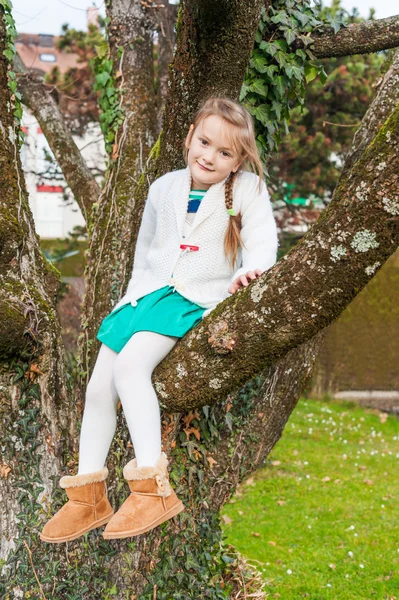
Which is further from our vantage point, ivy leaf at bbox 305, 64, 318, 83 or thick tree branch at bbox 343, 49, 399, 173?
ivy leaf at bbox 305, 64, 318, 83

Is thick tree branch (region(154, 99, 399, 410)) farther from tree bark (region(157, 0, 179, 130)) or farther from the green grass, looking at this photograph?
tree bark (region(157, 0, 179, 130))

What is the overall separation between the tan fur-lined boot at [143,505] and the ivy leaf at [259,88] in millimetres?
1716

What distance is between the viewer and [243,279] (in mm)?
2201

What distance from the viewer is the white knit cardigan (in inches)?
95.3

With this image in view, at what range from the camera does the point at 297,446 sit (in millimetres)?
7477

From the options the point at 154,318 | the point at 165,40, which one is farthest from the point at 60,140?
the point at 154,318

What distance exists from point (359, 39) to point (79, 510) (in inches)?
99.1

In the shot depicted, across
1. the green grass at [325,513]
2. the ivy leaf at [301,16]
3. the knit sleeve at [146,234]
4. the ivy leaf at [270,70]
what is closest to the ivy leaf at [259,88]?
the ivy leaf at [270,70]

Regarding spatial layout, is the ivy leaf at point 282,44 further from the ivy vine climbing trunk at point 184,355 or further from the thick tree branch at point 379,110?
the thick tree branch at point 379,110

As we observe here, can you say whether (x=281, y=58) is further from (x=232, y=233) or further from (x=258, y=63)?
(x=232, y=233)

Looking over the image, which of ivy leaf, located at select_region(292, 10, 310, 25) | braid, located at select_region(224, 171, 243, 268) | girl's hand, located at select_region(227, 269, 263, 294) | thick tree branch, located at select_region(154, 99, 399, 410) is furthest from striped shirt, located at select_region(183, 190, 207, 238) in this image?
ivy leaf, located at select_region(292, 10, 310, 25)

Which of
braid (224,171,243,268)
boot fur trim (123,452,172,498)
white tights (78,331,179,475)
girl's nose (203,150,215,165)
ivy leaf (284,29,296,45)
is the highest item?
ivy leaf (284,29,296,45)

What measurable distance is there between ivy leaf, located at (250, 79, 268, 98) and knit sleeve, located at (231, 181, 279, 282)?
25.6 inches

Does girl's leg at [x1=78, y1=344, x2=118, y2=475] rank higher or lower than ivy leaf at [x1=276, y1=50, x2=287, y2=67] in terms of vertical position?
lower
